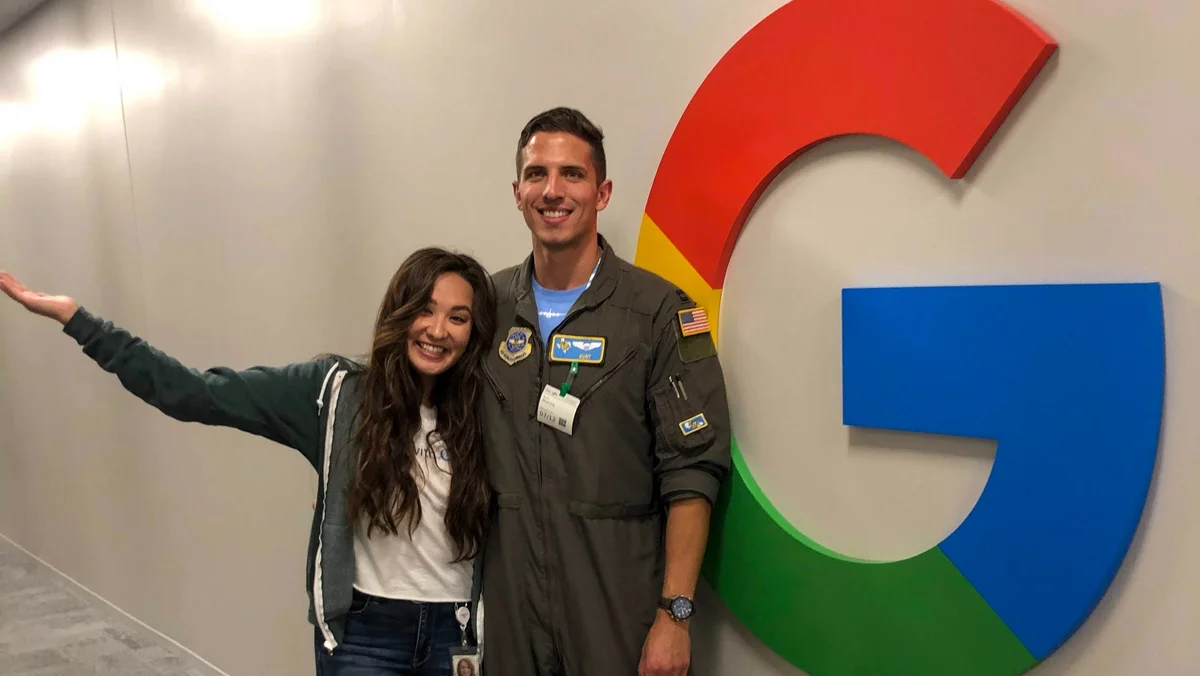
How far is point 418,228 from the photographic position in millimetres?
2203

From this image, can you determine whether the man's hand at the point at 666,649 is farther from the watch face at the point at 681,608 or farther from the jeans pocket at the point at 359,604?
the jeans pocket at the point at 359,604

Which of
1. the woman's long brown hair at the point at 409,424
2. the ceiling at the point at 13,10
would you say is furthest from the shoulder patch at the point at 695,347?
the ceiling at the point at 13,10

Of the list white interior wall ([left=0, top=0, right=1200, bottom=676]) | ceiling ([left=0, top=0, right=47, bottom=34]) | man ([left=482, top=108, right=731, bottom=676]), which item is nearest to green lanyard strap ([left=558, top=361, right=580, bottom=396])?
man ([left=482, top=108, right=731, bottom=676])

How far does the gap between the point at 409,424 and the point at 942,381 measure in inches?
37.0

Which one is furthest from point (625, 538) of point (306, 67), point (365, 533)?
point (306, 67)

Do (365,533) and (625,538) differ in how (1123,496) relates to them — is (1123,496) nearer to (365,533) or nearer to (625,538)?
(625,538)

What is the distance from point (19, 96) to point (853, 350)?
4.63m

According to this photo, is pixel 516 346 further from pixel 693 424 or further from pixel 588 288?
pixel 693 424

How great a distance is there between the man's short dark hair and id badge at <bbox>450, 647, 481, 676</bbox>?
3.02ft

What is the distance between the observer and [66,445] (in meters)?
4.14

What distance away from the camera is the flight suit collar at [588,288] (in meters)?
1.48

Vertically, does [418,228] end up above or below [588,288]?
above

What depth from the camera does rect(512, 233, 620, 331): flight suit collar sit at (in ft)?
4.87

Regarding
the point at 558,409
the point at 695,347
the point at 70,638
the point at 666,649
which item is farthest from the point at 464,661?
the point at 70,638
